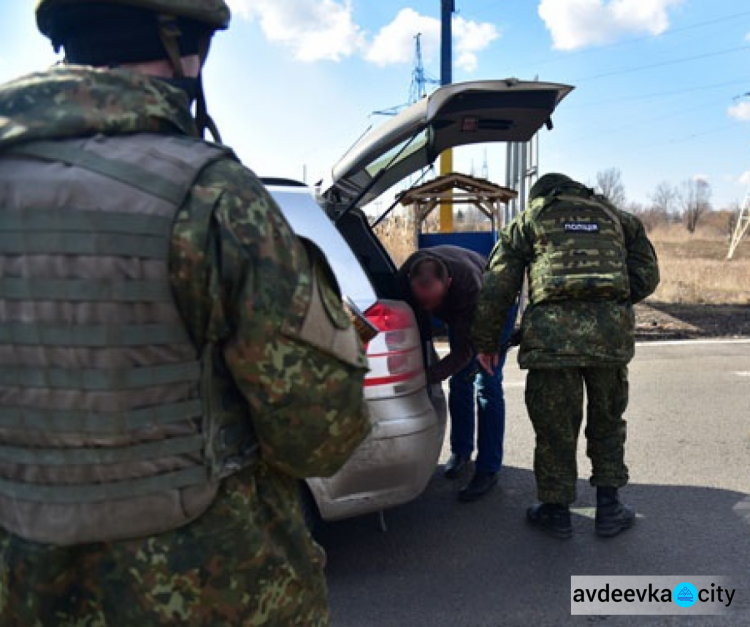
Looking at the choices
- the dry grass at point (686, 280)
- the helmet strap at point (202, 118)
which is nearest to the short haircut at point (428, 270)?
the helmet strap at point (202, 118)

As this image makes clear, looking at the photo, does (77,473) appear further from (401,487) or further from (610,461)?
(610,461)

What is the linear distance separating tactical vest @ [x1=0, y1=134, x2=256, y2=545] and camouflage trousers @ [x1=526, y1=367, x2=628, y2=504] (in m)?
2.26

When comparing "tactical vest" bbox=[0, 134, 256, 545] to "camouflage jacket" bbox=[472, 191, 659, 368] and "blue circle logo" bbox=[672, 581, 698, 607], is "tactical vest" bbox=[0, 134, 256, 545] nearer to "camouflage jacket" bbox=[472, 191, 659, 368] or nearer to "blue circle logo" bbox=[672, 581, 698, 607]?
"camouflage jacket" bbox=[472, 191, 659, 368]

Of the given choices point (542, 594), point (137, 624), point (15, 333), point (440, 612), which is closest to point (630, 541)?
point (542, 594)

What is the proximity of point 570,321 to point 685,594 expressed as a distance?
124 cm

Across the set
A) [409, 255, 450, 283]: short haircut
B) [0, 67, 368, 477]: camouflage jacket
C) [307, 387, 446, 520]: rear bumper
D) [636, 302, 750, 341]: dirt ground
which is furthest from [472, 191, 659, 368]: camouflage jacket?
[636, 302, 750, 341]: dirt ground

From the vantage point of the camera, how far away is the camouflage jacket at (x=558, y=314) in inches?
123

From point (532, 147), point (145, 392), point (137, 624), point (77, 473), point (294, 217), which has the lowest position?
point (137, 624)

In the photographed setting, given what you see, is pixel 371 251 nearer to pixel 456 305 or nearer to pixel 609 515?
pixel 456 305

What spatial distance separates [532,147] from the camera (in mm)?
9188

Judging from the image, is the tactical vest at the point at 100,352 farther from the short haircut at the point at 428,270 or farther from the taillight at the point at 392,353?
the short haircut at the point at 428,270

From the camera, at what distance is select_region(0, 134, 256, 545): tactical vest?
3.84ft

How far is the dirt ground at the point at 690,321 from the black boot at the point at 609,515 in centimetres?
576

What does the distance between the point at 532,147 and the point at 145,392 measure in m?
8.71
